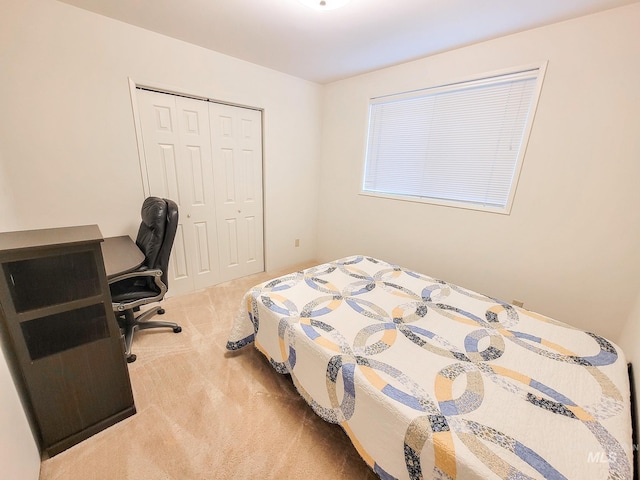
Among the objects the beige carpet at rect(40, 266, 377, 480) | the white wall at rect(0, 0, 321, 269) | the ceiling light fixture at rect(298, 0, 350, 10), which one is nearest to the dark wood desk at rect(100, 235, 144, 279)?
the white wall at rect(0, 0, 321, 269)

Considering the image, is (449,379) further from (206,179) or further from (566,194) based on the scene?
(206,179)

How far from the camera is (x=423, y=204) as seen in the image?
106 inches

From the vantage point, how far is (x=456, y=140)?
2.42 metres

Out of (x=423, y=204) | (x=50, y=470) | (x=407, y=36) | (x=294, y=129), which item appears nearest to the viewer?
(x=50, y=470)

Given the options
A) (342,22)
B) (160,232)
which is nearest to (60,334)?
(160,232)

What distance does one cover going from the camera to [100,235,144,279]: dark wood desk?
5.22 feet

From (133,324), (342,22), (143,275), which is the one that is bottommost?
(133,324)

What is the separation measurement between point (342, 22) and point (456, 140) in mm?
1404

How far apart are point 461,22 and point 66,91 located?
2.91 meters

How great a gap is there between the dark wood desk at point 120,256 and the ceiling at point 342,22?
169 cm

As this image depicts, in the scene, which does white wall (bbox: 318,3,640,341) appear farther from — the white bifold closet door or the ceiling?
the white bifold closet door

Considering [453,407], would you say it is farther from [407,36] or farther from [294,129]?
[294,129]

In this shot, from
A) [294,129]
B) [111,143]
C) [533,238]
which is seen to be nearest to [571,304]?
[533,238]

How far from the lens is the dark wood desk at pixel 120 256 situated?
159 centimetres
